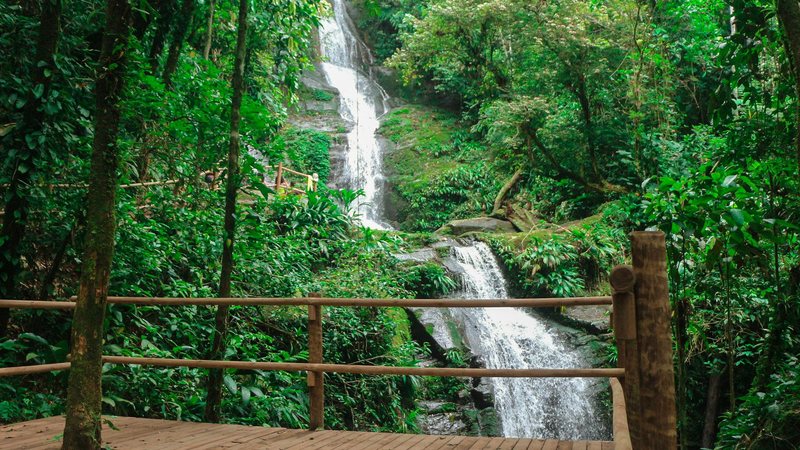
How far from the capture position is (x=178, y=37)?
239 inches

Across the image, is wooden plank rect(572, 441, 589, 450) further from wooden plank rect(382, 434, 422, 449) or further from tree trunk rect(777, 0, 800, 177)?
tree trunk rect(777, 0, 800, 177)

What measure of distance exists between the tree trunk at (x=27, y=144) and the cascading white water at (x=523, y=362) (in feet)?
20.8

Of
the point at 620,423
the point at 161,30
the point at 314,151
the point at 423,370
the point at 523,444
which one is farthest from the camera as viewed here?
the point at 314,151

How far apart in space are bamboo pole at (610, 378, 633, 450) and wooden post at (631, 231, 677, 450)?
0.37ft

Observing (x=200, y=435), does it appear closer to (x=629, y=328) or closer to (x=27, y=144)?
(x=27, y=144)

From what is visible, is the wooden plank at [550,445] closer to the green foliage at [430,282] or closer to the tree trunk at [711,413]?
the tree trunk at [711,413]

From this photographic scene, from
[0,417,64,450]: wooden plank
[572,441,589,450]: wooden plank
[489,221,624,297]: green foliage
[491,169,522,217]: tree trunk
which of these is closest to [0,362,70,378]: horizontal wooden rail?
[0,417,64,450]: wooden plank

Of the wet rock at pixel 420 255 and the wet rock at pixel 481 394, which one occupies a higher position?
the wet rock at pixel 420 255

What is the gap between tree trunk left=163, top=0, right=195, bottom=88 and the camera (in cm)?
587

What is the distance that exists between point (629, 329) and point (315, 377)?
7.20ft

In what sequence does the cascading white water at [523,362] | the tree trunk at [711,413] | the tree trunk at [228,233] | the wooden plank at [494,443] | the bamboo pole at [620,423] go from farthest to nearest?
the cascading white water at [523,362] → the tree trunk at [711,413] → the tree trunk at [228,233] → the wooden plank at [494,443] → the bamboo pole at [620,423]

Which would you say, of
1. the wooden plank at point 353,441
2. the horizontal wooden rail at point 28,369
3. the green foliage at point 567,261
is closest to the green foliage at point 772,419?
the wooden plank at point 353,441

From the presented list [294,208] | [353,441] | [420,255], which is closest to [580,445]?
[353,441]

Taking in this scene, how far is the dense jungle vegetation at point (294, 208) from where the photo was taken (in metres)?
4.17
